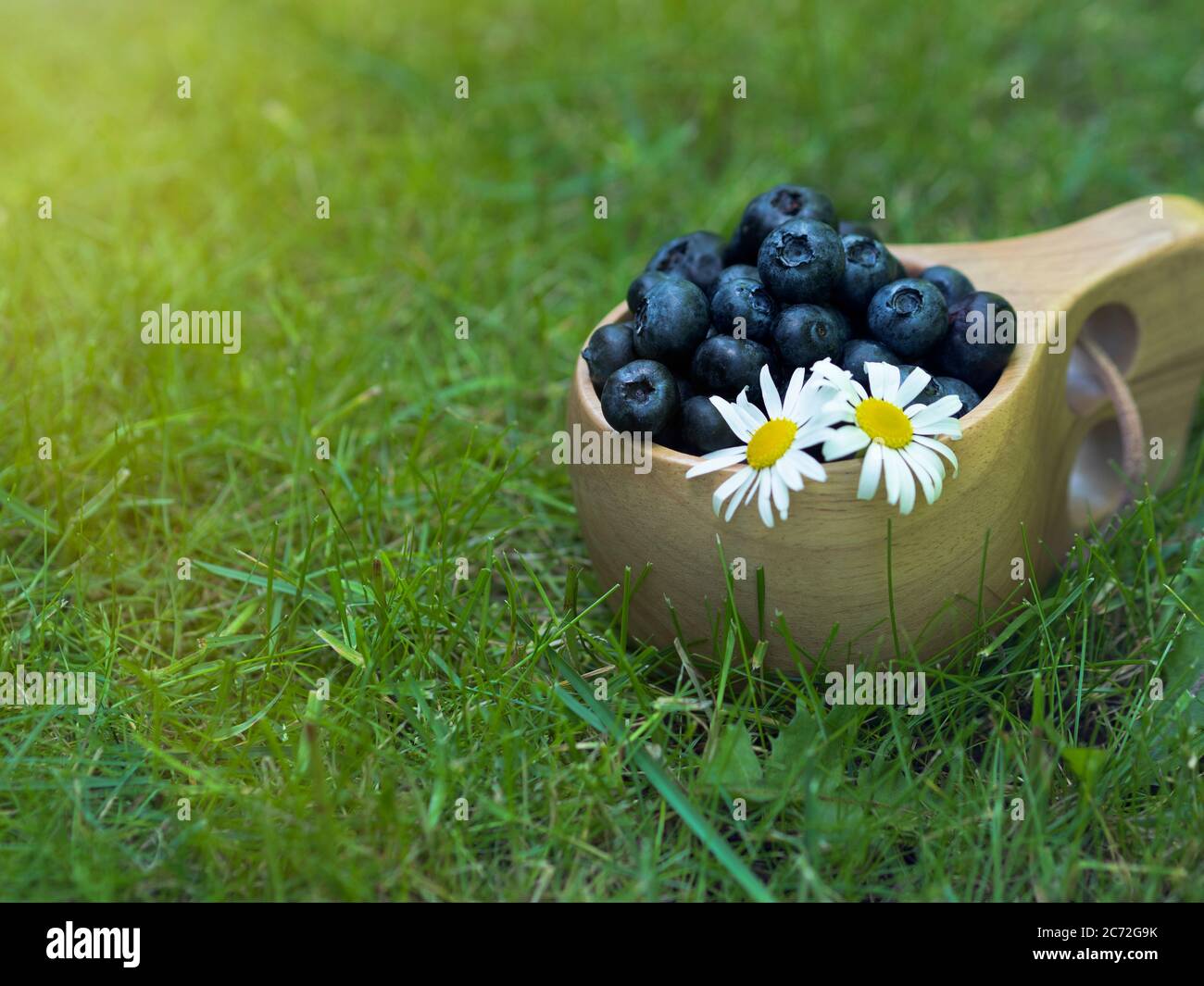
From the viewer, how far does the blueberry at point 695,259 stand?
5.49ft

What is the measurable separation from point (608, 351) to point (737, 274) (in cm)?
20

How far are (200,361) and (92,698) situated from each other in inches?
33.2

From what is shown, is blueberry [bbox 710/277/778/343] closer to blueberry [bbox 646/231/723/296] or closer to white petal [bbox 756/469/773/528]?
blueberry [bbox 646/231/723/296]

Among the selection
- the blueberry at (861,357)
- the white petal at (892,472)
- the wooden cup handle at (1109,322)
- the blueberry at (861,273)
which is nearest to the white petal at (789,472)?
the white petal at (892,472)

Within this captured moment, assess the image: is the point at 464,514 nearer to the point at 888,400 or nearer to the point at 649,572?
the point at 649,572

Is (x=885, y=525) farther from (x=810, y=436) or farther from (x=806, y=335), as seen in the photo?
(x=806, y=335)

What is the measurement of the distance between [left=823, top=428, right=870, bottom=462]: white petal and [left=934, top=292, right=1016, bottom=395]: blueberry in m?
0.29

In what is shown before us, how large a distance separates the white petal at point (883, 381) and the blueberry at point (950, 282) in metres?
0.29

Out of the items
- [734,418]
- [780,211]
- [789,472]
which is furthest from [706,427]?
[780,211]

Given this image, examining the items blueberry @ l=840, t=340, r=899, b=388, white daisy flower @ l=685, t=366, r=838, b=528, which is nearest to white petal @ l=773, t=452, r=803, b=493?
white daisy flower @ l=685, t=366, r=838, b=528

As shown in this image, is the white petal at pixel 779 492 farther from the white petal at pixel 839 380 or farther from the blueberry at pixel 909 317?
the blueberry at pixel 909 317

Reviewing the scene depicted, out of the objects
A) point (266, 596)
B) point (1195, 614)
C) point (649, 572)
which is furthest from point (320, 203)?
point (1195, 614)

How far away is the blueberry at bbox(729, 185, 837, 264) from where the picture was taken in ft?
5.33

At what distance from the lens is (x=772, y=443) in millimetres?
1372
